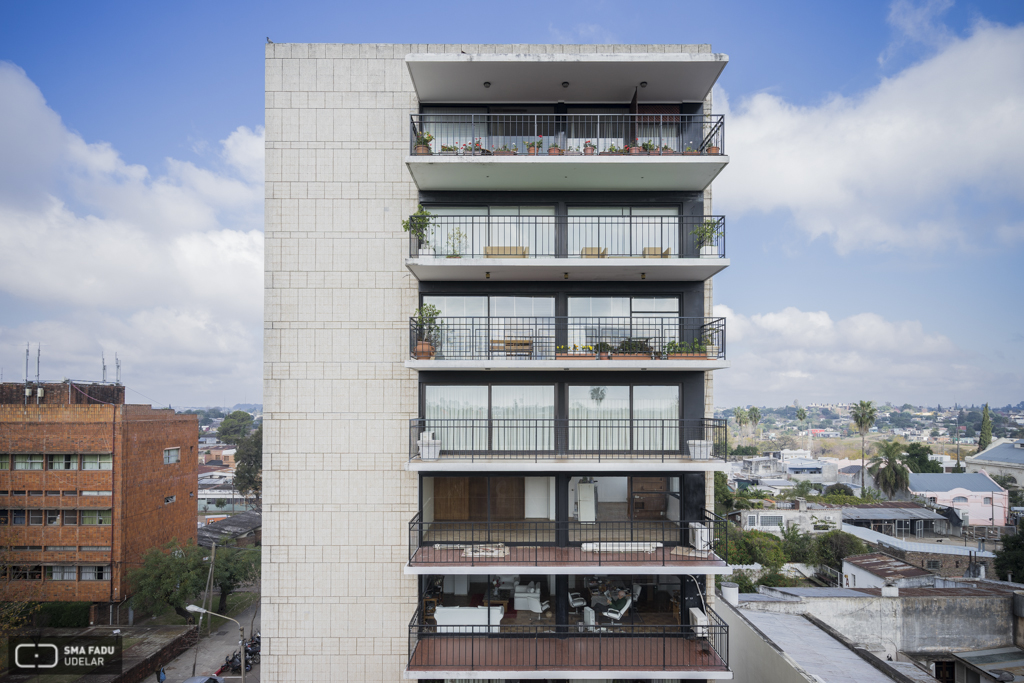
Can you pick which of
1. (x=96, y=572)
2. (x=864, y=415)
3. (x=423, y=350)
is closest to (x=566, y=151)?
(x=423, y=350)

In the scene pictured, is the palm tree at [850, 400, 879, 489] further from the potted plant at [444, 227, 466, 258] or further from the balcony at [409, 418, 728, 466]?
the potted plant at [444, 227, 466, 258]

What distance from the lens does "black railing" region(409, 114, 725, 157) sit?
12461 mm

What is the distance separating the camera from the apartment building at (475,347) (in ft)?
38.6

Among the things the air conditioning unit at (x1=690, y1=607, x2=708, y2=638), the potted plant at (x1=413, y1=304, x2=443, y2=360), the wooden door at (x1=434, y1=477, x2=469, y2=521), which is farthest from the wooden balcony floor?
the potted plant at (x1=413, y1=304, x2=443, y2=360)

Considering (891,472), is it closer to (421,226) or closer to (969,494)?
(969,494)

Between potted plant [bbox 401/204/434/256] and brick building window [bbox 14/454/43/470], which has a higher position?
potted plant [bbox 401/204/434/256]

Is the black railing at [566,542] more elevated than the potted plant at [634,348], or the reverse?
the potted plant at [634,348]

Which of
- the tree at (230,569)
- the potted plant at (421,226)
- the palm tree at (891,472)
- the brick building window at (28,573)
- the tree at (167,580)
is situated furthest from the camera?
the palm tree at (891,472)

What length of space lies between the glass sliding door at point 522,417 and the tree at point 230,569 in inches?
1135

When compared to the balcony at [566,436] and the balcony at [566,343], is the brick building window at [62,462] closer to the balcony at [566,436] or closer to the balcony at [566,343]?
the balcony at [566,436]

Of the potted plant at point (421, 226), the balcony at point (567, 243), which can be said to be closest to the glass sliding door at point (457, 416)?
the balcony at point (567, 243)

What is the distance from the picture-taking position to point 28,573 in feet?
99.0

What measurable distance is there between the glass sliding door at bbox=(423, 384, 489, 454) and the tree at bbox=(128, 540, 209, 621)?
27.2 m

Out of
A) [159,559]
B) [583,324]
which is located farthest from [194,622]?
[583,324]
